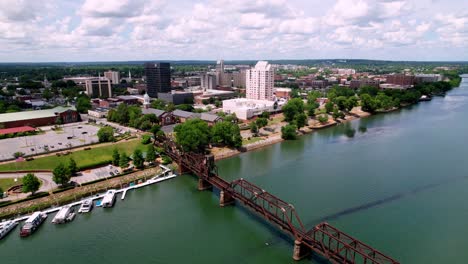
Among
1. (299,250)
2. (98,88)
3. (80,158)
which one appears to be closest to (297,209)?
(299,250)

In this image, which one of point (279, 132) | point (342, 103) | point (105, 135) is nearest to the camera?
point (105, 135)

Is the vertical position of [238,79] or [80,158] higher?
[238,79]

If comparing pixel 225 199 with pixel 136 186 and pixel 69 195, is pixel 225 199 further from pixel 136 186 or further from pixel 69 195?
pixel 69 195

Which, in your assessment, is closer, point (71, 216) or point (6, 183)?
point (71, 216)

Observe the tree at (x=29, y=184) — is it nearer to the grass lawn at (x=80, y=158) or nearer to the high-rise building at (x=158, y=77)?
the grass lawn at (x=80, y=158)

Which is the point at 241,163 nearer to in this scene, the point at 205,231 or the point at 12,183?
the point at 205,231

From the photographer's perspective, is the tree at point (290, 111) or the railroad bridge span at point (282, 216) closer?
the railroad bridge span at point (282, 216)

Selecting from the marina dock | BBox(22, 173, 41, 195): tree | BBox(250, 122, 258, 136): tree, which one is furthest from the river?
BBox(250, 122, 258, 136): tree

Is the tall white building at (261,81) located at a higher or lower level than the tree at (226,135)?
higher

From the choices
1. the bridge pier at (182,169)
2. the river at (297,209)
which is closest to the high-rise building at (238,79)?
the river at (297,209)
